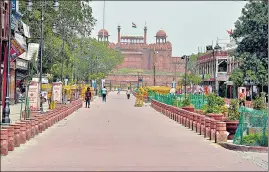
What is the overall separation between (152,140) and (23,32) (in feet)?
122

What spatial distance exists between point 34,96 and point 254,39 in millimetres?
43078

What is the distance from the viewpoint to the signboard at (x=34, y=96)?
33.3 meters

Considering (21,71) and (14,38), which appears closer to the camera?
(14,38)

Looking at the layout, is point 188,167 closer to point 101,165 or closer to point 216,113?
point 101,165

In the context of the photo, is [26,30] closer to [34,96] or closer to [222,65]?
[34,96]

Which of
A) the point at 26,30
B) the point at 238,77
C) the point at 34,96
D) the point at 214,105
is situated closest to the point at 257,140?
the point at 214,105

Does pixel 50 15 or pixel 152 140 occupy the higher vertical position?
pixel 50 15

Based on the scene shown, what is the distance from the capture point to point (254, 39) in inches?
2827

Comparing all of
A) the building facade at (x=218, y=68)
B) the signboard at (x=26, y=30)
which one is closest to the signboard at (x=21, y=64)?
the signboard at (x=26, y=30)

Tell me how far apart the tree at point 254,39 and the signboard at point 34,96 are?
136 feet

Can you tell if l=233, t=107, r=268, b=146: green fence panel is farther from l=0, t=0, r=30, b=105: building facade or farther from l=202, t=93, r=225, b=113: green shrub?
l=0, t=0, r=30, b=105: building facade

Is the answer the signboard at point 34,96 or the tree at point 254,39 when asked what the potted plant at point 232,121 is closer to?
the signboard at point 34,96

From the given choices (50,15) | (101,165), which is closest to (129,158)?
(101,165)

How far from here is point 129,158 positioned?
16.6 meters
